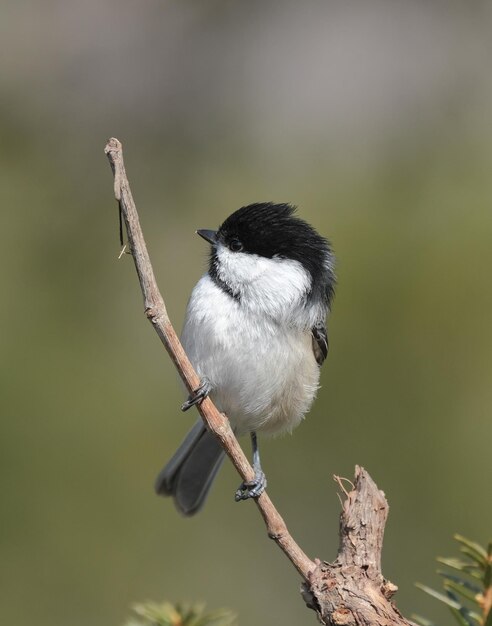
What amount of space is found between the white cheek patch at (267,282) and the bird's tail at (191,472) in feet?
1.32

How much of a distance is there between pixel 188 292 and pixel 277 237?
533 mm

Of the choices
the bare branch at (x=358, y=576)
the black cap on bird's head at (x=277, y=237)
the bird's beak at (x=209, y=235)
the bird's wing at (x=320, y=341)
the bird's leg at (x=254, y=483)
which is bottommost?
the bare branch at (x=358, y=576)

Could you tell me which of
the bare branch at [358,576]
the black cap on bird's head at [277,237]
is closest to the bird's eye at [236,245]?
the black cap on bird's head at [277,237]

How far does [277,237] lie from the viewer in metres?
2.23

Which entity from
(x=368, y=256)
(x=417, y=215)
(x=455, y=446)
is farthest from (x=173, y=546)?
(x=417, y=215)

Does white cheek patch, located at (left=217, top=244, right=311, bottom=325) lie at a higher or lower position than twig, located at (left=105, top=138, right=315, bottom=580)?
higher

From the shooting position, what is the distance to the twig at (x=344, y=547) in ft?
3.71

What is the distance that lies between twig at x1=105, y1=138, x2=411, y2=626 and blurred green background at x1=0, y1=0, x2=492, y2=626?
76cm

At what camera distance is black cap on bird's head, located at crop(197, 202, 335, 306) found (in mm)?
2221

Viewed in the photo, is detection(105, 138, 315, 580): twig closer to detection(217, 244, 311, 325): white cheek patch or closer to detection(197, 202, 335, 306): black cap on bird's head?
detection(217, 244, 311, 325): white cheek patch

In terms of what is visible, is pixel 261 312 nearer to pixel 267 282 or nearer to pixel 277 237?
pixel 267 282

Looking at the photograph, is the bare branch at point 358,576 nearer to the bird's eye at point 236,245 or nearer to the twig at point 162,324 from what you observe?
the twig at point 162,324

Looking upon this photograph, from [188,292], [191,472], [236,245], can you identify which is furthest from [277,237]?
[191,472]

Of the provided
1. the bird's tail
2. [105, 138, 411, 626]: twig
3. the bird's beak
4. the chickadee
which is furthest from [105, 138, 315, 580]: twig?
the bird's beak
